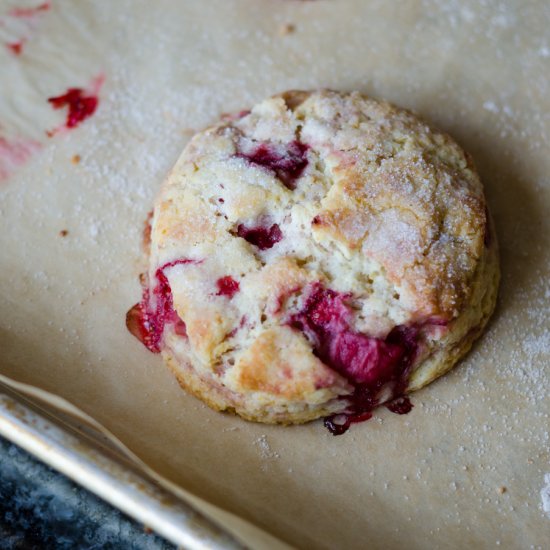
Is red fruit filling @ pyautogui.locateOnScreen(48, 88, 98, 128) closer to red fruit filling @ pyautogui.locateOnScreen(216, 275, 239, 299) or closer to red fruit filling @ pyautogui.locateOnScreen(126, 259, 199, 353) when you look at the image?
red fruit filling @ pyautogui.locateOnScreen(126, 259, 199, 353)

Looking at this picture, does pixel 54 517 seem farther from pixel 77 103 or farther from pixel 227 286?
pixel 77 103

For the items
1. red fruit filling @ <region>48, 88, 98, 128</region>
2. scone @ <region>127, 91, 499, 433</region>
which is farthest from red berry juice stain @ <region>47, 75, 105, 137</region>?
scone @ <region>127, 91, 499, 433</region>

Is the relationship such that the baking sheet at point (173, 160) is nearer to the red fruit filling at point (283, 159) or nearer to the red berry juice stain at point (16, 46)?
the red berry juice stain at point (16, 46)

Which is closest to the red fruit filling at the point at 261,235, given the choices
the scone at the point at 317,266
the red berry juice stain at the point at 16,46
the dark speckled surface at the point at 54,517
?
the scone at the point at 317,266

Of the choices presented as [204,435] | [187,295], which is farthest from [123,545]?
[187,295]

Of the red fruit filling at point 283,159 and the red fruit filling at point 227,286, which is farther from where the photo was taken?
the red fruit filling at point 283,159
